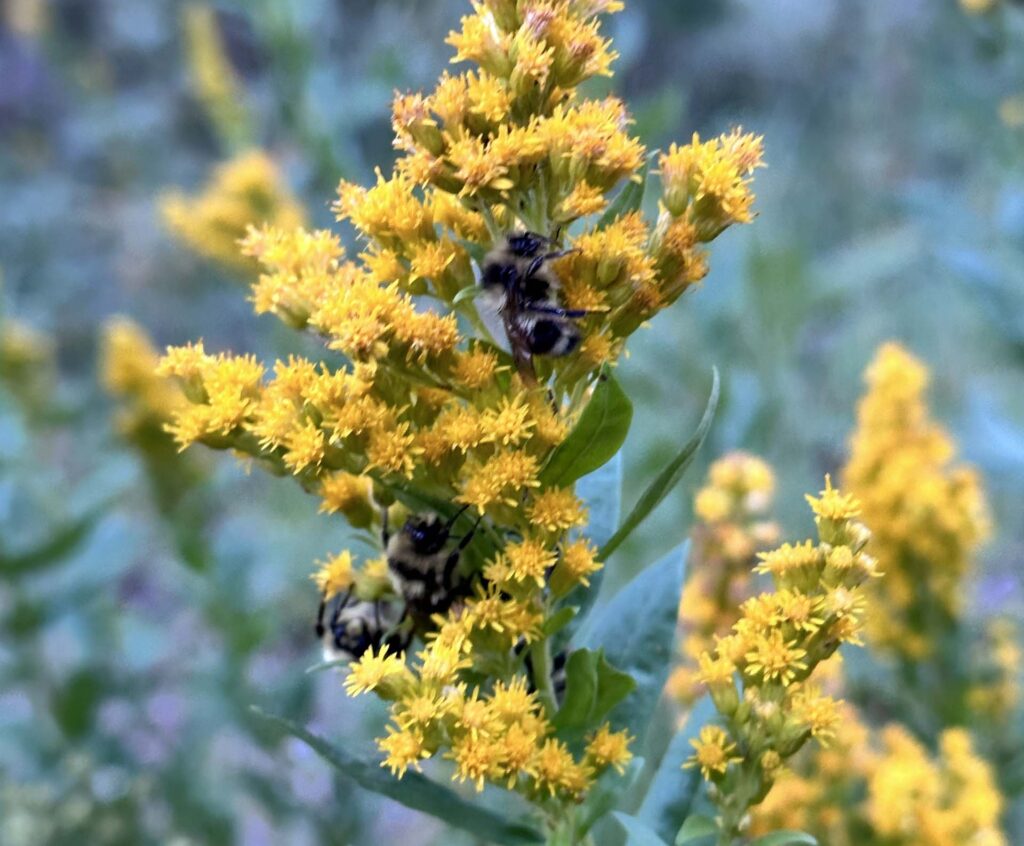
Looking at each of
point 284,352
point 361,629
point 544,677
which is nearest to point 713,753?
point 544,677

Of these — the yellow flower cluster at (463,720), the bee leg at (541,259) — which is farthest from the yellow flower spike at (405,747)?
the bee leg at (541,259)

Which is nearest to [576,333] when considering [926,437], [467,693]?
[467,693]

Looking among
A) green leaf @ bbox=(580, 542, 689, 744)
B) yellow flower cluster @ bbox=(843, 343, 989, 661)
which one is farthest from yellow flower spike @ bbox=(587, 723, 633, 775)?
yellow flower cluster @ bbox=(843, 343, 989, 661)

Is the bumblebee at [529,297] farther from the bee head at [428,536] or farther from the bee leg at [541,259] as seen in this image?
the bee head at [428,536]

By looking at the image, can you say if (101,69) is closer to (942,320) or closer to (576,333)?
(942,320)

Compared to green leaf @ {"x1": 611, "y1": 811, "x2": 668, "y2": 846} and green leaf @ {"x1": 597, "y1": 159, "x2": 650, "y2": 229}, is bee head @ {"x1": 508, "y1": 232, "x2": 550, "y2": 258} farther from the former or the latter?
green leaf @ {"x1": 611, "y1": 811, "x2": 668, "y2": 846}

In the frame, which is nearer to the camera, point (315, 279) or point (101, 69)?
point (315, 279)

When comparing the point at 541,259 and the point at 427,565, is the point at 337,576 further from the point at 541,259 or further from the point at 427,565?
the point at 541,259
